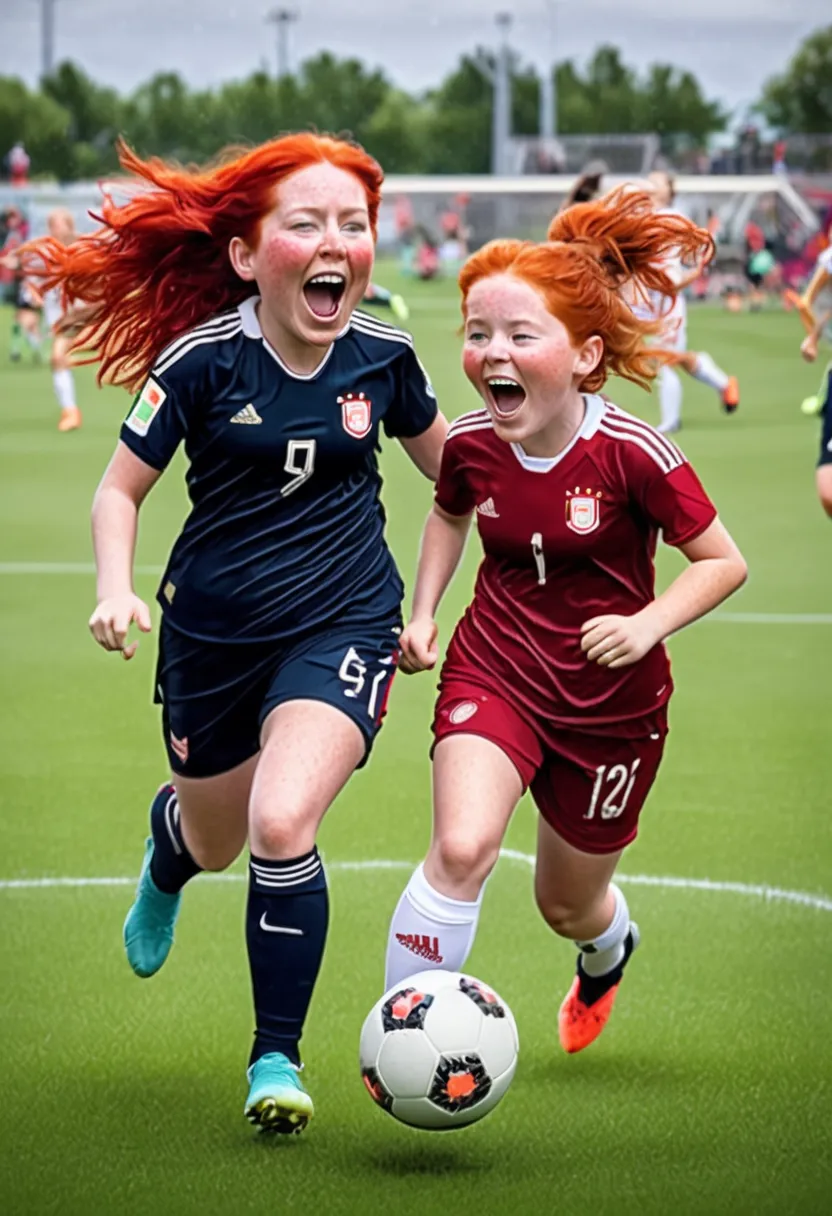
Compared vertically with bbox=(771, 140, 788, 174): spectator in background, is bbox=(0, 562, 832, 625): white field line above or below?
above

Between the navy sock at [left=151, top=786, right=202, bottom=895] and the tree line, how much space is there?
5299cm

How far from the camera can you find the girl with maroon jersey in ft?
15.0

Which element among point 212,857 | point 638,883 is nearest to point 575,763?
point 212,857

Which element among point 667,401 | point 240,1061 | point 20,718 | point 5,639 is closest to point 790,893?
point 240,1061

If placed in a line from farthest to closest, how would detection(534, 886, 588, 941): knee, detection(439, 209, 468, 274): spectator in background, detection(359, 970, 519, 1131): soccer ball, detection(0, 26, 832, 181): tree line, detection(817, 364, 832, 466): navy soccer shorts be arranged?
detection(0, 26, 832, 181): tree line < detection(439, 209, 468, 274): spectator in background < detection(817, 364, 832, 466): navy soccer shorts < detection(534, 886, 588, 941): knee < detection(359, 970, 519, 1131): soccer ball

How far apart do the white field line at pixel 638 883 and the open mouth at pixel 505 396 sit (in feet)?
7.76

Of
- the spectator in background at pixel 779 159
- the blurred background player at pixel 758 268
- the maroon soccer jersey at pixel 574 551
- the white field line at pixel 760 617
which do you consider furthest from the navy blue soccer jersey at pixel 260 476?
the spectator in background at pixel 779 159

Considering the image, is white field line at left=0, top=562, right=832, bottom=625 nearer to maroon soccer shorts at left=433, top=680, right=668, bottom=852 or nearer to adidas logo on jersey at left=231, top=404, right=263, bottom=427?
maroon soccer shorts at left=433, top=680, right=668, bottom=852

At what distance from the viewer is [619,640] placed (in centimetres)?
454

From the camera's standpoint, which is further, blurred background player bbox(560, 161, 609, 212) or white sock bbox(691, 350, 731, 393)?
white sock bbox(691, 350, 731, 393)

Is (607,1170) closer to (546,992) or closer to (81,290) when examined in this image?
(546,992)

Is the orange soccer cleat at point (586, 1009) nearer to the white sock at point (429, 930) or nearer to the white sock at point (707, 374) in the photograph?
the white sock at point (429, 930)

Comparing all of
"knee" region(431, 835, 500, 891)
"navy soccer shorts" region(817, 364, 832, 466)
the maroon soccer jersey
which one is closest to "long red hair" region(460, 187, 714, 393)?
the maroon soccer jersey

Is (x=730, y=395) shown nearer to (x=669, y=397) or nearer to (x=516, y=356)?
(x=669, y=397)
